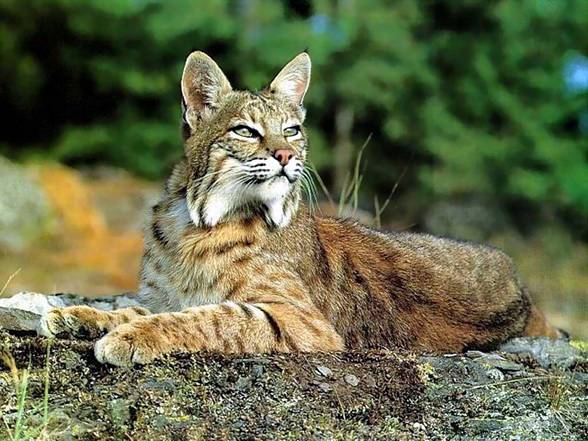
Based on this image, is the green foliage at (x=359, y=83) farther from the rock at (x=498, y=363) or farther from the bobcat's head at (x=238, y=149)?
the rock at (x=498, y=363)

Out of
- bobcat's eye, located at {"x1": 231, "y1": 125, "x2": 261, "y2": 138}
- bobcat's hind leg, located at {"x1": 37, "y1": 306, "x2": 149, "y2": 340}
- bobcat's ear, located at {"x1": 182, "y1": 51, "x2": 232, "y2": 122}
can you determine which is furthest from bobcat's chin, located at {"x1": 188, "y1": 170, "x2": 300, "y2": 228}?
bobcat's hind leg, located at {"x1": 37, "y1": 306, "x2": 149, "y2": 340}

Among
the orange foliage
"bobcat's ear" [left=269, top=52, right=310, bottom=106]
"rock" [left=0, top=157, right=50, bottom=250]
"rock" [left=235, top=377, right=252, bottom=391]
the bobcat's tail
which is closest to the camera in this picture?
"rock" [left=235, top=377, right=252, bottom=391]

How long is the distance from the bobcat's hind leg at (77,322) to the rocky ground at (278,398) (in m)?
0.15

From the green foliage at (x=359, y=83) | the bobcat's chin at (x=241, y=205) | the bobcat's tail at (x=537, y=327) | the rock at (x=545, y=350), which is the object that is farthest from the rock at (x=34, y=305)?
the green foliage at (x=359, y=83)

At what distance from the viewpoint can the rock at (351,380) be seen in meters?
5.19

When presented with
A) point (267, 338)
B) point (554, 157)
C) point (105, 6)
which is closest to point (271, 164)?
point (267, 338)

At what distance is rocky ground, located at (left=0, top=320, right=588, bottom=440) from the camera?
4586mm

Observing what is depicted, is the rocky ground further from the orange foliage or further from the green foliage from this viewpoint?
the green foliage

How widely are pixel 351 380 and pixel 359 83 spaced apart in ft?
71.2

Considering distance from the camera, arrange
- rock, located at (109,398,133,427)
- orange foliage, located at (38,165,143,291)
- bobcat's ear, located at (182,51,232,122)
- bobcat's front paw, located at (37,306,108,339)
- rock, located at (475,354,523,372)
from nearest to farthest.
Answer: rock, located at (109,398,133,427) < bobcat's front paw, located at (37,306,108,339) < rock, located at (475,354,523,372) < bobcat's ear, located at (182,51,232,122) < orange foliage, located at (38,165,143,291)

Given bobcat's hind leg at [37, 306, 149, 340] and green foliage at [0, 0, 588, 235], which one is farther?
green foliage at [0, 0, 588, 235]

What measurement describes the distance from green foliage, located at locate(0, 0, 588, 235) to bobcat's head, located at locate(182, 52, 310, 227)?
17780 millimetres

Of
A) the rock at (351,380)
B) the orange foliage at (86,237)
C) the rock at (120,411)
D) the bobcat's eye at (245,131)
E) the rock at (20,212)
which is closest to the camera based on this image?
the rock at (120,411)

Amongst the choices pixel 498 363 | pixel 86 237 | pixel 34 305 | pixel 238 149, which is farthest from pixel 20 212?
pixel 498 363
